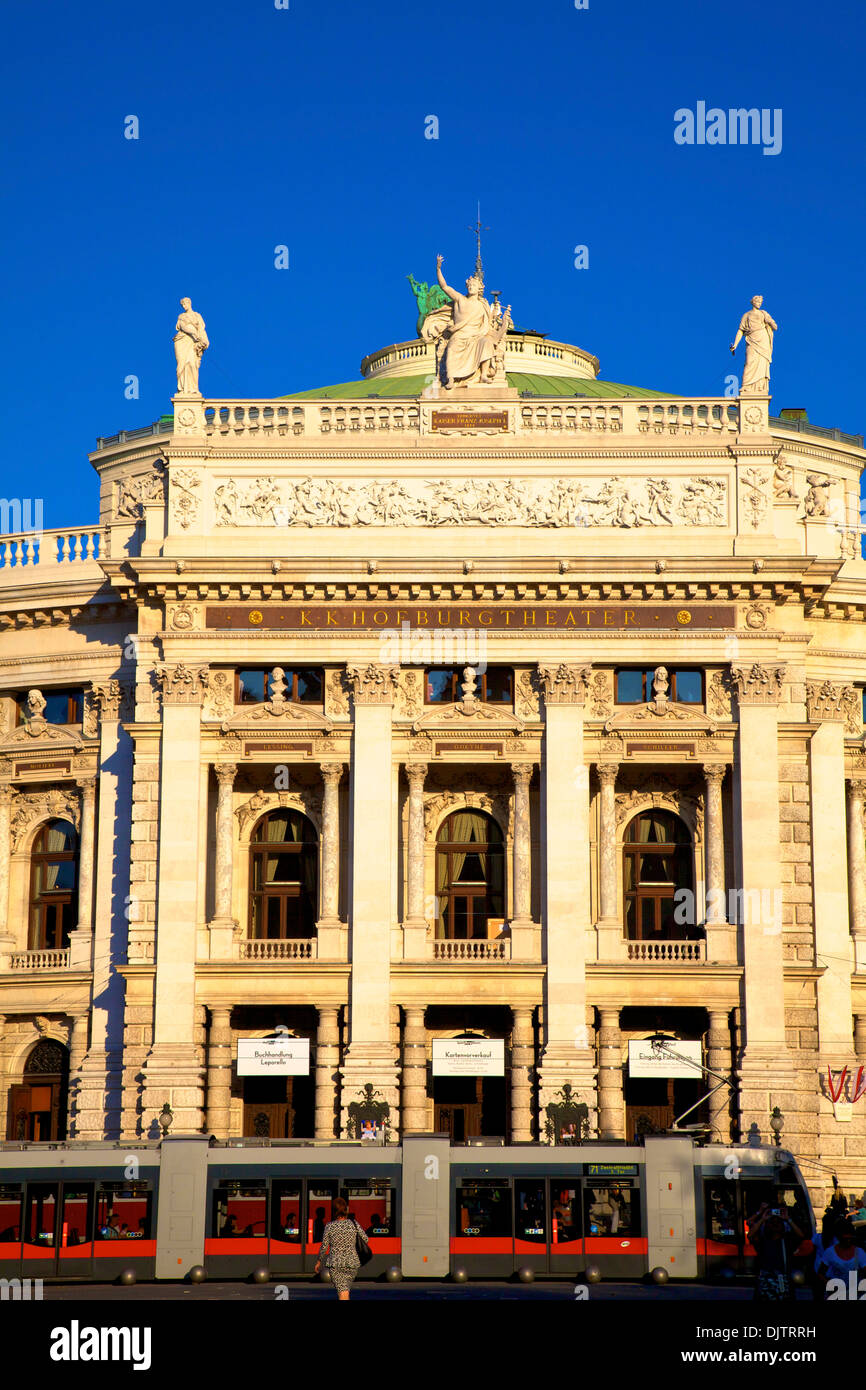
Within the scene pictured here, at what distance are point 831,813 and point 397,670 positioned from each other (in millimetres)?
14647

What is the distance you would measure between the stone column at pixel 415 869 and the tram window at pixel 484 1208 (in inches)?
592

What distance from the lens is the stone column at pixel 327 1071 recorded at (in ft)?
174

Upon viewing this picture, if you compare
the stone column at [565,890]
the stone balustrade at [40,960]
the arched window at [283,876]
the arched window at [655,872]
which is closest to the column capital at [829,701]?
the arched window at [655,872]

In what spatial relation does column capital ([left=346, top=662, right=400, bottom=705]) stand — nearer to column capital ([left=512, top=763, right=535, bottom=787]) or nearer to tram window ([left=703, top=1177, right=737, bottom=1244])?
column capital ([left=512, top=763, right=535, bottom=787])

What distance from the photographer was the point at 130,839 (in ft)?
188

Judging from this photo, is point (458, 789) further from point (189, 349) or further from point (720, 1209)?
point (720, 1209)

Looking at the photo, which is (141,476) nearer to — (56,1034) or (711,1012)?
(56,1034)

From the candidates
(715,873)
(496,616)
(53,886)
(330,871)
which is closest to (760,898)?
(715,873)

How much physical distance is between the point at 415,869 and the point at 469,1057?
18.2 feet

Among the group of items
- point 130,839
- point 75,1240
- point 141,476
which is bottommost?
point 75,1240

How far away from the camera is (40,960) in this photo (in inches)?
2324
